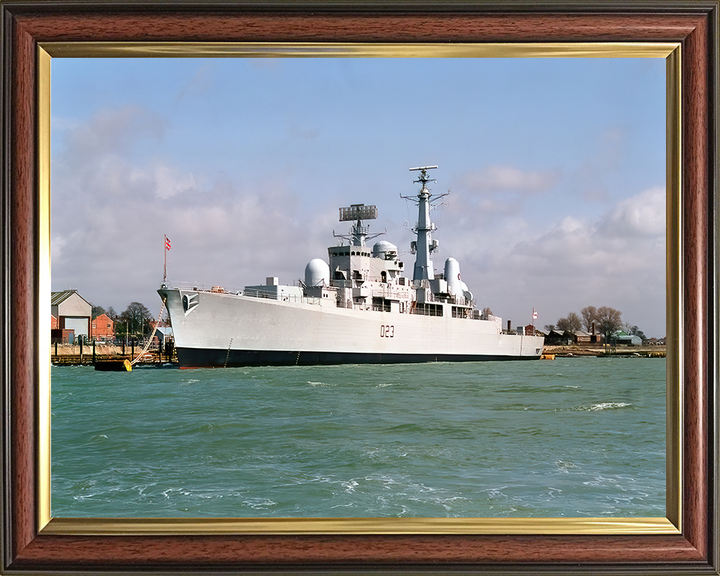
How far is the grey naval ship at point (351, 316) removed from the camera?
26.0m

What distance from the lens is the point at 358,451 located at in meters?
8.17

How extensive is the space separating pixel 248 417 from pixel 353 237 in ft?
78.6

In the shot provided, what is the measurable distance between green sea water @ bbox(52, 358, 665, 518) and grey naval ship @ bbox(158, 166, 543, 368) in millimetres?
7105

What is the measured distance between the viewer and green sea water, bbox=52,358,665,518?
442cm

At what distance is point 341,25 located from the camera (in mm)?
2232

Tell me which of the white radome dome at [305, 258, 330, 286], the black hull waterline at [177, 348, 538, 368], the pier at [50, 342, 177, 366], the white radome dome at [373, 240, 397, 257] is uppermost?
the white radome dome at [373, 240, 397, 257]

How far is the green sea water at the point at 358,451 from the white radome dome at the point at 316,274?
12847 millimetres

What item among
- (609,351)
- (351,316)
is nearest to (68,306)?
(609,351)

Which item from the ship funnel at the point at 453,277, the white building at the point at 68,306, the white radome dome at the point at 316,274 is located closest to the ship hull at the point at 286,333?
the white radome dome at the point at 316,274

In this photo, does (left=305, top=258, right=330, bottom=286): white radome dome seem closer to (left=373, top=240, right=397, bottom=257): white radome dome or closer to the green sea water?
(left=373, top=240, right=397, bottom=257): white radome dome

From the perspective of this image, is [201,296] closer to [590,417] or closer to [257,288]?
[257,288]

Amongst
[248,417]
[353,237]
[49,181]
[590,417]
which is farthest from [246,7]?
[353,237]

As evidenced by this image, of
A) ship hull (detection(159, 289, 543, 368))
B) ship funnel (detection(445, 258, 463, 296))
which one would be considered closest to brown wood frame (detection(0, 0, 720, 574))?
ship hull (detection(159, 289, 543, 368))

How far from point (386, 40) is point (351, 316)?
28168mm
